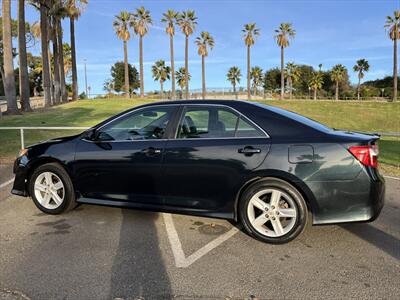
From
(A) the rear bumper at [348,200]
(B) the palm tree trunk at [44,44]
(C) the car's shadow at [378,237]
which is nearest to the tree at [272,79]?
(B) the palm tree trunk at [44,44]

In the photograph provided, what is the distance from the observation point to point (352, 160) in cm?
406

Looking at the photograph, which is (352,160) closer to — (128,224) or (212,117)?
(212,117)

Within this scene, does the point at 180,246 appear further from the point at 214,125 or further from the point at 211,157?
the point at 214,125

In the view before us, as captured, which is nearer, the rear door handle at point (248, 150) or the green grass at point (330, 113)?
the rear door handle at point (248, 150)

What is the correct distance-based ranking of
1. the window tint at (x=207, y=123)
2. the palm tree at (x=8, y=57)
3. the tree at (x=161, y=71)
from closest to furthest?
the window tint at (x=207, y=123)
the palm tree at (x=8, y=57)
the tree at (x=161, y=71)

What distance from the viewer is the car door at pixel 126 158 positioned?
15.6 feet

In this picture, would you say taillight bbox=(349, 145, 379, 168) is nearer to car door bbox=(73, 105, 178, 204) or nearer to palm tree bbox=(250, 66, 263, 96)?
car door bbox=(73, 105, 178, 204)

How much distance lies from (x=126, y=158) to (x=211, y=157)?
1.11 m

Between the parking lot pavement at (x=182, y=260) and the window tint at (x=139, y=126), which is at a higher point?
the window tint at (x=139, y=126)

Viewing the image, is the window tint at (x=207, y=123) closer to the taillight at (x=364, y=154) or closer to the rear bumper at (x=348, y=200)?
the rear bumper at (x=348, y=200)

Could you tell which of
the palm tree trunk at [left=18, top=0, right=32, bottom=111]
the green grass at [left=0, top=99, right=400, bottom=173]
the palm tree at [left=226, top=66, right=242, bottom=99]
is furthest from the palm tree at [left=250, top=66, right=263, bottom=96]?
the palm tree trunk at [left=18, top=0, right=32, bottom=111]

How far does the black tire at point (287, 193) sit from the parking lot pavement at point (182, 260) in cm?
11

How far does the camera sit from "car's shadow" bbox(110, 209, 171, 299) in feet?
10.8

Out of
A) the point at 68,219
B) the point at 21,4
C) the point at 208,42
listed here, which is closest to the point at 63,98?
the point at 21,4
